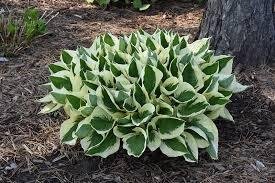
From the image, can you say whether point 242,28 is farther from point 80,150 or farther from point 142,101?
point 80,150

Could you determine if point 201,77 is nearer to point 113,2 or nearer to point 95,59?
point 95,59

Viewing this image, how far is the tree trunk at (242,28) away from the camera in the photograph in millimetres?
3561

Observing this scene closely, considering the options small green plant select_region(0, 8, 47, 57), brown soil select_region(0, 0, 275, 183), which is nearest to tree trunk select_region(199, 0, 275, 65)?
brown soil select_region(0, 0, 275, 183)

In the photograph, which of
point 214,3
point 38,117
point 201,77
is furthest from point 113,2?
point 201,77

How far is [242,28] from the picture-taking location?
3.59m

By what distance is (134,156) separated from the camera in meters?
2.62

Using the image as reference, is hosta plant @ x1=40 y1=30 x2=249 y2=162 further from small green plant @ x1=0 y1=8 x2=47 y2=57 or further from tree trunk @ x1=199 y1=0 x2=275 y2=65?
small green plant @ x1=0 y1=8 x2=47 y2=57

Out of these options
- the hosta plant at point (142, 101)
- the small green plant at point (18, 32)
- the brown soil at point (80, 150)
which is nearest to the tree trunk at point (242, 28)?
the brown soil at point (80, 150)

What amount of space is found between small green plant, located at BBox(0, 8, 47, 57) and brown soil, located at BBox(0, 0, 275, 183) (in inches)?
3.2

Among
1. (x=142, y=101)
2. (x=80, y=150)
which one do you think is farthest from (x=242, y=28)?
(x=80, y=150)

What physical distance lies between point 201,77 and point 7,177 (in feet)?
3.75

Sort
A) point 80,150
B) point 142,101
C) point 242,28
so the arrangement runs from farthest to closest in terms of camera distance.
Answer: point 242,28, point 80,150, point 142,101

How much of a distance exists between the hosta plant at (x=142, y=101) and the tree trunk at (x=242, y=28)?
78 centimetres

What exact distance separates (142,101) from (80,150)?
0.49 meters
